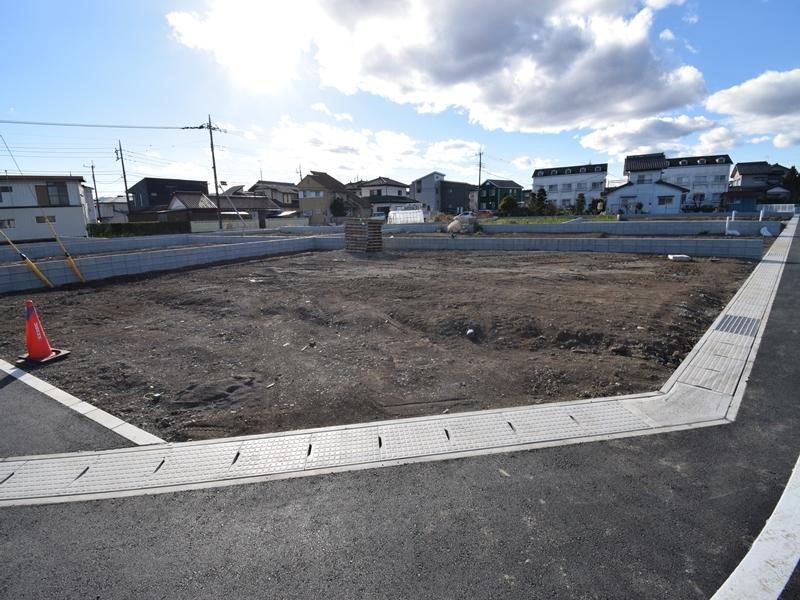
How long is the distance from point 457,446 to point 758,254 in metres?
14.3

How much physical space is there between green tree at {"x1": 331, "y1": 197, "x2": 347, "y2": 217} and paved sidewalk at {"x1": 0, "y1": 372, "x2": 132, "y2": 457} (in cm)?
4480

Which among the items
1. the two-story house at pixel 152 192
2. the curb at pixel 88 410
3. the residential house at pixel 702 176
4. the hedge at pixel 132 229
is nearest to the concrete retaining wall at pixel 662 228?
the curb at pixel 88 410

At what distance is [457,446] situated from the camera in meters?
3.24

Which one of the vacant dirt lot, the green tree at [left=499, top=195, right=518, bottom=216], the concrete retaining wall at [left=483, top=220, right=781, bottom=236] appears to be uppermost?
the green tree at [left=499, top=195, right=518, bottom=216]

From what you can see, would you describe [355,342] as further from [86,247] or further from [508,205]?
[508,205]

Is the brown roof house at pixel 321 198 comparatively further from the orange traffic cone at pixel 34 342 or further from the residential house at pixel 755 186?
the residential house at pixel 755 186

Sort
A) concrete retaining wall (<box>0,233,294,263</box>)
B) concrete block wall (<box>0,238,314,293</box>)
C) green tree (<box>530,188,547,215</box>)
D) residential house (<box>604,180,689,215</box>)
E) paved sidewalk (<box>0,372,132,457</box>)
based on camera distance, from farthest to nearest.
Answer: residential house (<box>604,180,689,215</box>)
green tree (<box>530,188,547,215</box>)
concrete retaining wall (<box>0,233,294,263</box>)
concrete block wall (<box>0,238,314,293</box>)
paved sidewalk (<box>0,372,132,457</box>)

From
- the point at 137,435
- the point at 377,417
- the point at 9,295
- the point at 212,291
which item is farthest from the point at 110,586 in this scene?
the point at 9,295

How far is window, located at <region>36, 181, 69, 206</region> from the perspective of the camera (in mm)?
27125

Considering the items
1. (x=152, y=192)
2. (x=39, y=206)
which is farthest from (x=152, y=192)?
(x=39, y=206)

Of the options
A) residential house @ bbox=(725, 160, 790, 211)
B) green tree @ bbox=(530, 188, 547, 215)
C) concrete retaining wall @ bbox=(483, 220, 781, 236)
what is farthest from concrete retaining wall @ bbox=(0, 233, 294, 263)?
residential house @ bbox=(725, 160, 790, 211)

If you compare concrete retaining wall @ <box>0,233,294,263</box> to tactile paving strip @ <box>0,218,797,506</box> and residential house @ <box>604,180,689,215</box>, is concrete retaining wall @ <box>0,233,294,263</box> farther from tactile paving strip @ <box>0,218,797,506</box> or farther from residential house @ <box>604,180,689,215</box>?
residential house @ <box>604,180,689,215</box>

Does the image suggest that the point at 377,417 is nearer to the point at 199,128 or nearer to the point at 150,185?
the point at 199,128

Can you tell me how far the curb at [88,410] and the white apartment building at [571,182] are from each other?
56685 millimetres
